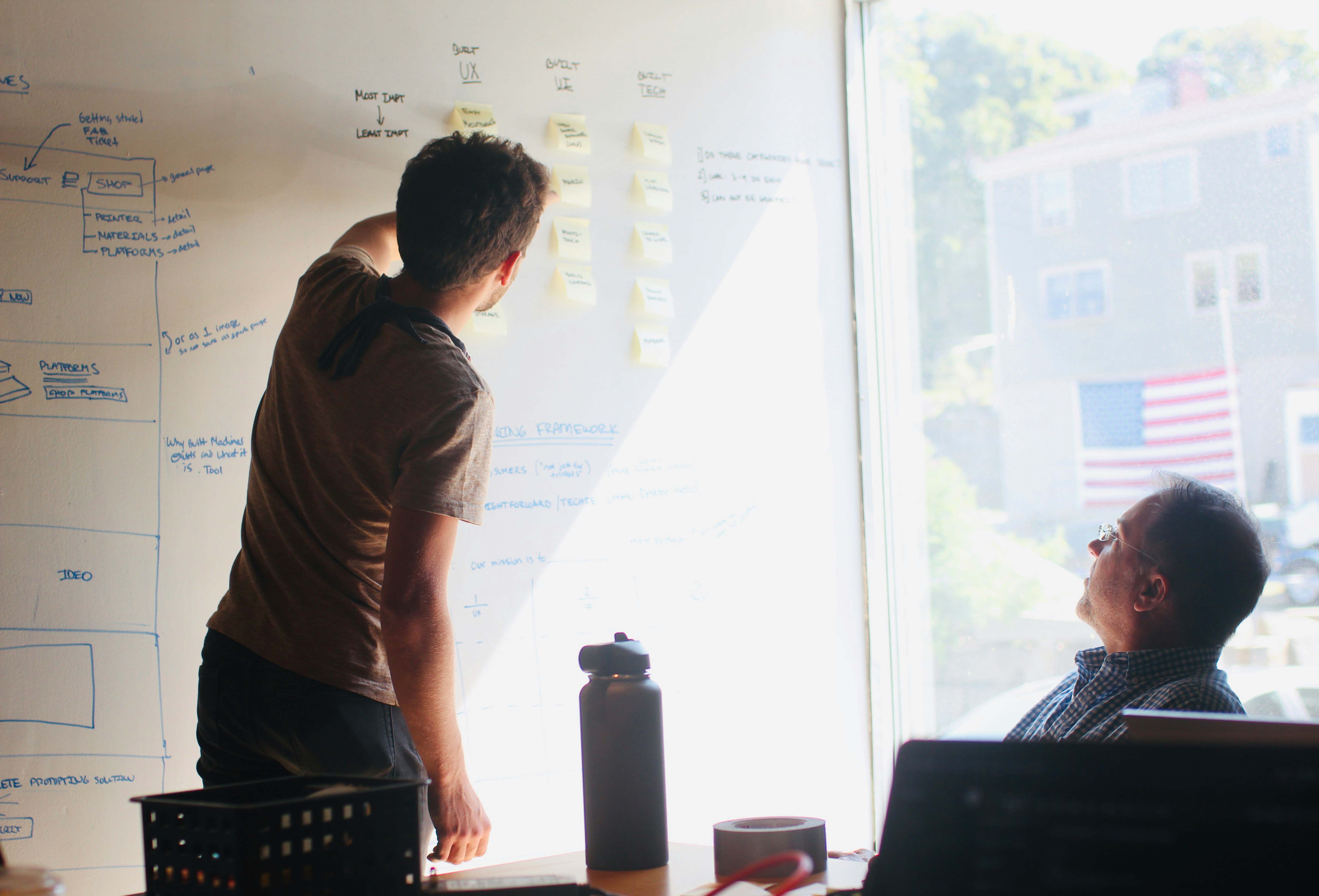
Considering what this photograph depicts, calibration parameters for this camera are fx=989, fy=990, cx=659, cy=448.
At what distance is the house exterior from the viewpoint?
2115mm

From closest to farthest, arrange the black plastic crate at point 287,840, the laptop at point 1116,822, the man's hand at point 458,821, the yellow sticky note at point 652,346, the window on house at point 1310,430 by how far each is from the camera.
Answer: the laptop at point 1116,822
the black plastic crate at point 287,840
the man's hand at point 458,821
the window on house at point 1310,430
the yellow sticky note at point 652,346

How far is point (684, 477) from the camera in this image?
93.6 inches

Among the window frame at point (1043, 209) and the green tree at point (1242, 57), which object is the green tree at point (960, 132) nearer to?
the window frame at point (1043, 209)

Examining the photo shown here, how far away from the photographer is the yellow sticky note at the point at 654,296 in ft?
7.66

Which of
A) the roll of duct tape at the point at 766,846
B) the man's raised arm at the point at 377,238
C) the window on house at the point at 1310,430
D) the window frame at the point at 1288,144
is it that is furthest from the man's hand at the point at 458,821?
the window frame at the point at 1288,144

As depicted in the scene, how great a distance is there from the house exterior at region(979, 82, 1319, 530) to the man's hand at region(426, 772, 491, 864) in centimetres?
168

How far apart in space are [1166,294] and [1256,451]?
0.41 meters

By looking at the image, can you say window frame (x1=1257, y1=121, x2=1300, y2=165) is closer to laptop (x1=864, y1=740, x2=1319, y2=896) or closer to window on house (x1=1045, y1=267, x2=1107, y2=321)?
window on house (x1=1045, y1=267, x2=1107, y2=321)

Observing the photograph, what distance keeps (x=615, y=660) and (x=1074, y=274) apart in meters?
1.86

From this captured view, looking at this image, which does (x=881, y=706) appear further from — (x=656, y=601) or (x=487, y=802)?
(x=487, y=802)

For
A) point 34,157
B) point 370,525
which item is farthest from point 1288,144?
point 34,157

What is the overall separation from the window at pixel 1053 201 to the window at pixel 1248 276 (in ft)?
1.32

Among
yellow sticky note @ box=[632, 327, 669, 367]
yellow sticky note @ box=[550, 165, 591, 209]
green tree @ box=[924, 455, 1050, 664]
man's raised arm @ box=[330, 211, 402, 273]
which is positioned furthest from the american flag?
man's raised arm @ box=[330, 211, 402, 273]

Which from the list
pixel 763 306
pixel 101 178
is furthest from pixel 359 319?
pixel 763 306
